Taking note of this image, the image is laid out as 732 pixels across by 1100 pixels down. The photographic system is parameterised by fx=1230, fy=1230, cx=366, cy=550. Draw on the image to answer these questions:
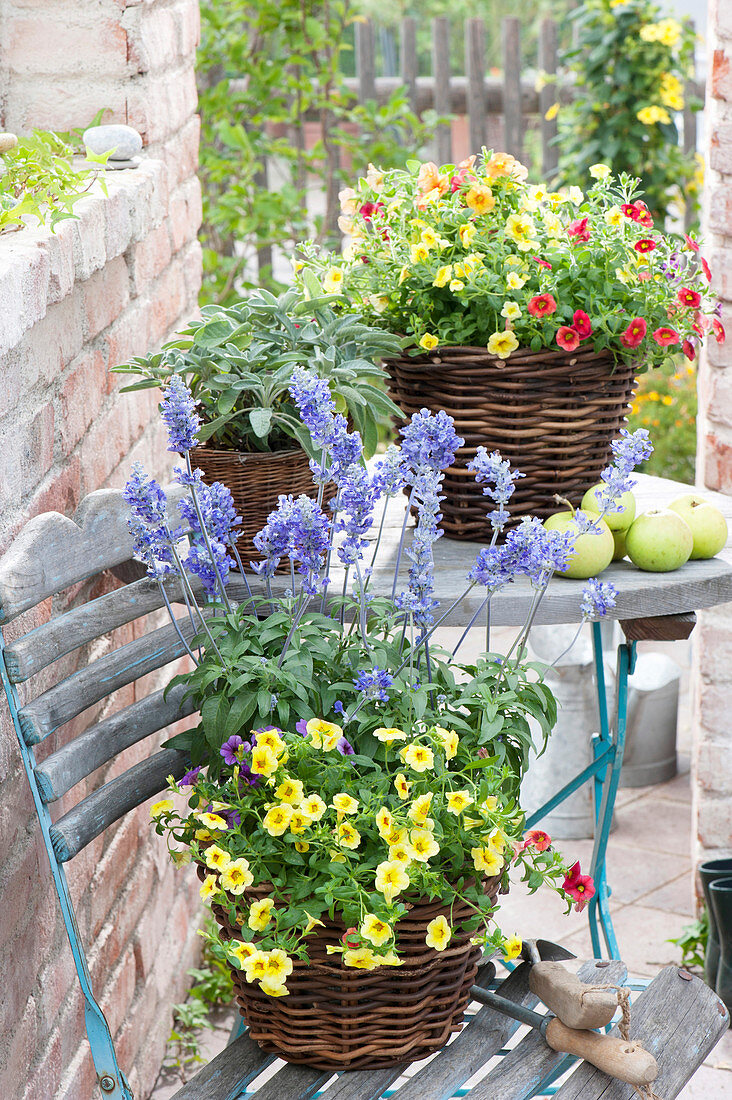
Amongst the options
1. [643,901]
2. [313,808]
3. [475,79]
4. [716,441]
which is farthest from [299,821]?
[475,79]

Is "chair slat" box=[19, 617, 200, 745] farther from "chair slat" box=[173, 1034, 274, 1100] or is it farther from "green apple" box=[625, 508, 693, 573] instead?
"green apple" box=[625, 508, 693, 573]

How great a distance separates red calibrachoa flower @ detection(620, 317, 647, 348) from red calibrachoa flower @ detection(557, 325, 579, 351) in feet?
0.24

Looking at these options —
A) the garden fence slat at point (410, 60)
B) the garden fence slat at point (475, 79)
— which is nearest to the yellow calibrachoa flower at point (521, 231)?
the garden fence slat at point (475, 79)

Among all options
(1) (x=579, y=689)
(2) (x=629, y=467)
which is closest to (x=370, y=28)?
(1) (x=579, y=689)

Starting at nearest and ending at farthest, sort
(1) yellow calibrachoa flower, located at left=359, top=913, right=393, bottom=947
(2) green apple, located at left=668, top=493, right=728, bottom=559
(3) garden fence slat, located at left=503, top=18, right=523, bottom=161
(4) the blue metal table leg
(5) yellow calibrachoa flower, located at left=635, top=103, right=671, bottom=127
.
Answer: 1. (1) yellow calibrachoa flower, located at left=359, top=913, right=393, bottom=947
2. (2) green apple, located at left=668, top=493, right=728, bottom=559
3. (4) the blue metal table leg
4. (5) yellow calibrachoa flower, located at left=635, top=103, right=671, bottom=127
5. (3) garden fence slat, located at left=503, top=18, right=523, bottom=161

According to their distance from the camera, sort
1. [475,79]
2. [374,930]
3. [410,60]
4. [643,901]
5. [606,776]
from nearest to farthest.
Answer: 1. [374,930]
2. [606,776]
3. [643,901]
4. [475,79]
5. [410,60]

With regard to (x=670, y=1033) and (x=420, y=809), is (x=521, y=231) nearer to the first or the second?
(x=420, y=809)

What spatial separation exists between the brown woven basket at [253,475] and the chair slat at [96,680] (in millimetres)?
158

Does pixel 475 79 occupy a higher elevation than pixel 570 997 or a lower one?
higher

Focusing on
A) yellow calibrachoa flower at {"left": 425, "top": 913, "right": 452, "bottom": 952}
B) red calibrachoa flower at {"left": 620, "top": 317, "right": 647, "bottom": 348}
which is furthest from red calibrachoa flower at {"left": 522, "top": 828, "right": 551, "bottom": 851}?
red calibrachoa flower at {"left": 620, "top": 317, "right": 647, "bottom": 348}

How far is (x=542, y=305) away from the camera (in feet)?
4.98

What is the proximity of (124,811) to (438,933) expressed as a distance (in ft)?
1.35

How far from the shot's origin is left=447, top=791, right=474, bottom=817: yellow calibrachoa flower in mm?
1188

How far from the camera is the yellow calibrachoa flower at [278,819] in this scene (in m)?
1.17
